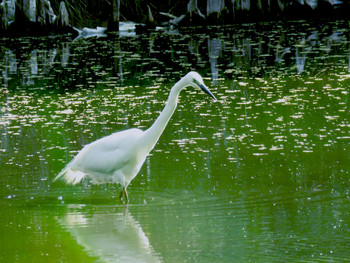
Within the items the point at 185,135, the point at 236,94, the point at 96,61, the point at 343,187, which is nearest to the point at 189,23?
the point at 96,61

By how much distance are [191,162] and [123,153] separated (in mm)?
975

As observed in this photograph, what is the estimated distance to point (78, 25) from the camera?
19.4 metres

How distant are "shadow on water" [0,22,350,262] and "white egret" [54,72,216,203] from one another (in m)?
0.19

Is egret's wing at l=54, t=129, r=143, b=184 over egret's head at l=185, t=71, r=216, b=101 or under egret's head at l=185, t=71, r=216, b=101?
under

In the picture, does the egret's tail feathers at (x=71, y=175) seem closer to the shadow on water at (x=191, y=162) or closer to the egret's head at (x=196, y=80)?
the shadow on water at (x=191, y=162)

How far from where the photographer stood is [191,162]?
655 cm

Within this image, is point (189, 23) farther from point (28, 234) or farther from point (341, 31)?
point (28, 234)

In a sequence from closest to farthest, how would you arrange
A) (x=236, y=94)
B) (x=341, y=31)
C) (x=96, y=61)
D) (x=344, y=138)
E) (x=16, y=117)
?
(x=344, y=138)
(x=16, y=117)
(x=236, y=94)
(x=96, y=61)
(x=341, y=31)

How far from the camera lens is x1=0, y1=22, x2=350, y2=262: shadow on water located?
15.5 feet

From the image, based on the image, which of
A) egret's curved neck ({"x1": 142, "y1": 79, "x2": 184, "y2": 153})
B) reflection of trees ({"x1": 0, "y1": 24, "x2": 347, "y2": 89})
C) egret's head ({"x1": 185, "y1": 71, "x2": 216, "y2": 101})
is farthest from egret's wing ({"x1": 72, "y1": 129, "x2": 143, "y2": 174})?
reflection of trees ({"x1": 0, "y1": 24, "x2": 347, "y2": 89})

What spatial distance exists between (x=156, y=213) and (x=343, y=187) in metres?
1.52

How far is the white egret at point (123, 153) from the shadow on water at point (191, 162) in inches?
7.3

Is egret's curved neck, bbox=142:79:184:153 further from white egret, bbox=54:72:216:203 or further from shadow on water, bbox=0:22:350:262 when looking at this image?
shadow on water, bbox=0:22:350:262

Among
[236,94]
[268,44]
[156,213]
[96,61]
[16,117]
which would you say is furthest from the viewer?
[268,44]
